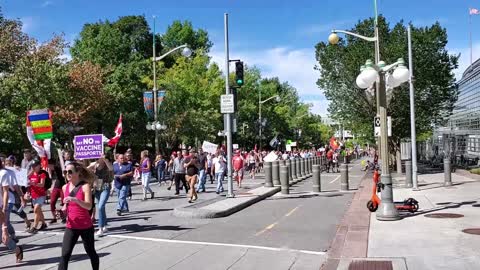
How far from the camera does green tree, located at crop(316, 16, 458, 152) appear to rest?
31.7m

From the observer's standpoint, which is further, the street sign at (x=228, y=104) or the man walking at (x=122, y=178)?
the street sign at (x=228, y=104)

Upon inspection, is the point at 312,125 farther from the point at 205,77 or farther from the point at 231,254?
the point at 231,254

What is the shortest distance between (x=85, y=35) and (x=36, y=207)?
40.6 metres

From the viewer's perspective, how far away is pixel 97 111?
3806cm

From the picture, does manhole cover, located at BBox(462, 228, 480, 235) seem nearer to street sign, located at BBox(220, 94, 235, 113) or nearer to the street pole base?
the street pole base

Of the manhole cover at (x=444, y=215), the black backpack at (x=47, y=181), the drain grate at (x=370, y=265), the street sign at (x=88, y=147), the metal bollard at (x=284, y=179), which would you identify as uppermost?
the street sign at (x=88, y=147)

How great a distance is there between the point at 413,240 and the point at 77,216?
5.82 metres

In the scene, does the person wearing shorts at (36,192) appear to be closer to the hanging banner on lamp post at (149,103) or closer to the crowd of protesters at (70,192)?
the crowd of protesters at (70,192)

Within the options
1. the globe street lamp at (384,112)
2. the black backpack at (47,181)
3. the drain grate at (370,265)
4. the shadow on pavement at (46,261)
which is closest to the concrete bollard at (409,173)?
the globe street lamp at (384,112)

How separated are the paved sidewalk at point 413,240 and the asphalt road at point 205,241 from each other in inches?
16.4

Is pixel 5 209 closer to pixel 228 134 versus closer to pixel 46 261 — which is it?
pixel 46 261

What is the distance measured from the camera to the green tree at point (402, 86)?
31.7 metres

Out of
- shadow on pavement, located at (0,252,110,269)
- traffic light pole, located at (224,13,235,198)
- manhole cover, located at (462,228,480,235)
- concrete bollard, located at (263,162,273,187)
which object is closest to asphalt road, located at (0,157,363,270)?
shadow on pavement, located at (0,252,110,269)

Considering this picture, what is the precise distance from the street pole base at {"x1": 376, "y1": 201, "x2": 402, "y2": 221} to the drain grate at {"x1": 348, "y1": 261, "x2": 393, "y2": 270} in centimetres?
417
